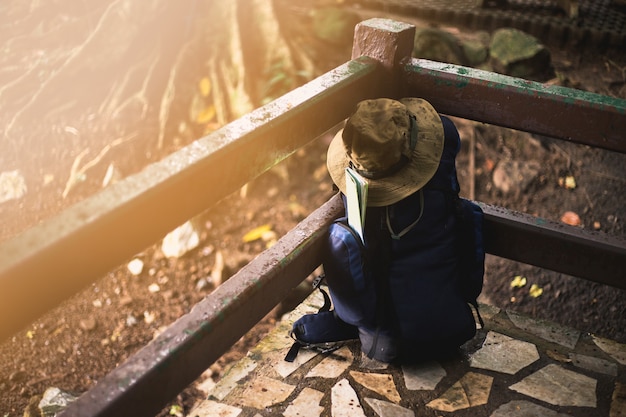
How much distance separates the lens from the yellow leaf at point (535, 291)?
454 centimetres

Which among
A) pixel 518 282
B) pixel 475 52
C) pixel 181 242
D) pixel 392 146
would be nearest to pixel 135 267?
pixel 181 242

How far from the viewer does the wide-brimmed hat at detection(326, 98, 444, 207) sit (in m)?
2.06

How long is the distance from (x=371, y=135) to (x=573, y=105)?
0.79m

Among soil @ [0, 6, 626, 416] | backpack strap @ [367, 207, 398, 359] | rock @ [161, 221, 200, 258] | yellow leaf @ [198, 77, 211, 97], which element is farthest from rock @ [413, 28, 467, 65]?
backpack strap @ [367, 207, 398, 359]

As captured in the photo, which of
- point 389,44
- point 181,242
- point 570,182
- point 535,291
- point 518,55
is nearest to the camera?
point 389,44

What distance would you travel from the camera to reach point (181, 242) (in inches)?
198

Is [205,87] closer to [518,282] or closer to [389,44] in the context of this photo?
[518,282]

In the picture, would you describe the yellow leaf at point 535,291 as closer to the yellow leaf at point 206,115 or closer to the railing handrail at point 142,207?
the railing handrail at point 142,207

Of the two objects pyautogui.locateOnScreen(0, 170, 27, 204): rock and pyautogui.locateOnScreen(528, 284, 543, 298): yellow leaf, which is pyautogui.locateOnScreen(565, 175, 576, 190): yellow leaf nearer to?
pyautogui.locateOnScreen(528, 284, 543, 298): yellow leaf

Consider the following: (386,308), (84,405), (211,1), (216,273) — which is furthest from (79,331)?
(211,1)

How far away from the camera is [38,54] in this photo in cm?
623

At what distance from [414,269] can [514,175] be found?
10.5 feet

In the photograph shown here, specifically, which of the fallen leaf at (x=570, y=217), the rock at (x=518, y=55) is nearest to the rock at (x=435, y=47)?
the rock at (x=518, y=55)

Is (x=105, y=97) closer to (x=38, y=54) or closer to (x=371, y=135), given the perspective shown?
(x=38, y=54)
